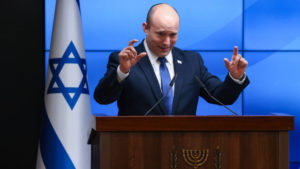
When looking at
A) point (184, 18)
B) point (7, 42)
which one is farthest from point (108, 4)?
point (7, 42)

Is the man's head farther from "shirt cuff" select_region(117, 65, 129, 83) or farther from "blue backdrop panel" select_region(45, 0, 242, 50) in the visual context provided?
"blue backdrop panel" select_region(45, 0, 242, 50)

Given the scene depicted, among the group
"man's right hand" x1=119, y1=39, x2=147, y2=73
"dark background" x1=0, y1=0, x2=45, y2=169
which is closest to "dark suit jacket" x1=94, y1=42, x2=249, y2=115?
"man's right hand" x1=119, y1=39, x2=147, y2=73

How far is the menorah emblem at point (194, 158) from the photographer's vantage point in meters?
1.54

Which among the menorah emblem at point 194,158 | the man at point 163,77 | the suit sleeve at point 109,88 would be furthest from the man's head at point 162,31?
the menorah emblem at point 194,158

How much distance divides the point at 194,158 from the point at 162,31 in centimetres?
92

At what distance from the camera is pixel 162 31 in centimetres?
228

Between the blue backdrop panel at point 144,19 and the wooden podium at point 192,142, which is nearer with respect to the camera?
the wooden podium at point 192,142

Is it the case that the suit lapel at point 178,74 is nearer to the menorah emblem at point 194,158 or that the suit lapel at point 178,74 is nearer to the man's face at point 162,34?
the man's face at point 162,34

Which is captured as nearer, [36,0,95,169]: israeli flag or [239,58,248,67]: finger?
[239,58,248,67]: finger

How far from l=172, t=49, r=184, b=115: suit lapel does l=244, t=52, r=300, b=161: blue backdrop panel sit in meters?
1.21

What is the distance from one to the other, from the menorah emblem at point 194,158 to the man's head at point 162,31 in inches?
33.2

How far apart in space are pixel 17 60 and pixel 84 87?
2.20 feet

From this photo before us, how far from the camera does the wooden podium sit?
1542 mm

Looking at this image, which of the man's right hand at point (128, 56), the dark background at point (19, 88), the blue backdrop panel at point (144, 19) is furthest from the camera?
the blue backdrop panel at point (144, 19)
